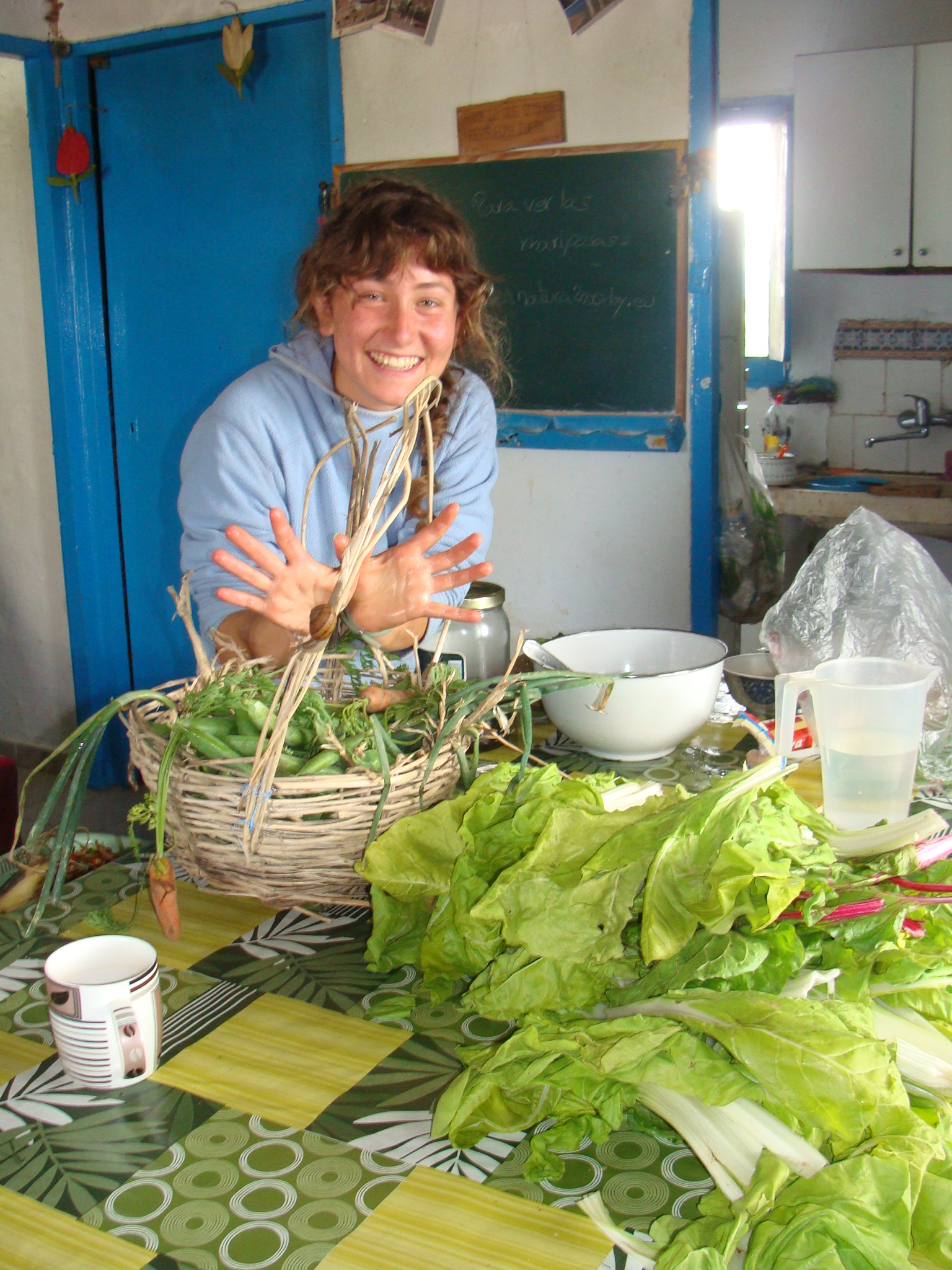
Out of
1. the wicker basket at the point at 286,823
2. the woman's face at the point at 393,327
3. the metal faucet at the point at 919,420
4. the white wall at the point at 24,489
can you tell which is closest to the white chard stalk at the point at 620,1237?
the wicker basket at the point at 286,823

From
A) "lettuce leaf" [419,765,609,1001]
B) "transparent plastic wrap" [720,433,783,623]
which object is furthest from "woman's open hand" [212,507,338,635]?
"transparent plastic wrap" [720,433,783,623]

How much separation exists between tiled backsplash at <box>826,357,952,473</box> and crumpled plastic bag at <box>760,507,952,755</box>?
286cm

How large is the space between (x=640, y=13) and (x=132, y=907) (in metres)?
2.34

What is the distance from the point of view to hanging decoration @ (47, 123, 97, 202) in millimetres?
3201

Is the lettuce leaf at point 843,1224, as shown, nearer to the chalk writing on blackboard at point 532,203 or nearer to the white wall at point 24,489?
the chalk writing on blackboard at point 532,203

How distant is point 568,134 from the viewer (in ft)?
8.60

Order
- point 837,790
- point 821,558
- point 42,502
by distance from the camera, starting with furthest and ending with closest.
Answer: point 42,502 → point 821,558 → point 837,790

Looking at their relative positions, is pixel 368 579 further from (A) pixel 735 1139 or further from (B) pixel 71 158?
(B) pixel 71 158

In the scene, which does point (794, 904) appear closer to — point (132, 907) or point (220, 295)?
point (132, 907)

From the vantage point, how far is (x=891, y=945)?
2.52 ft

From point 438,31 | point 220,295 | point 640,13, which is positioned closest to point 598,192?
point 640,13

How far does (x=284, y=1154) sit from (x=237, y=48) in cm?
296

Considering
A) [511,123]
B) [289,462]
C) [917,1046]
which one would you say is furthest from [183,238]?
[917,1046]

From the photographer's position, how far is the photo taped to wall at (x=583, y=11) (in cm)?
251
